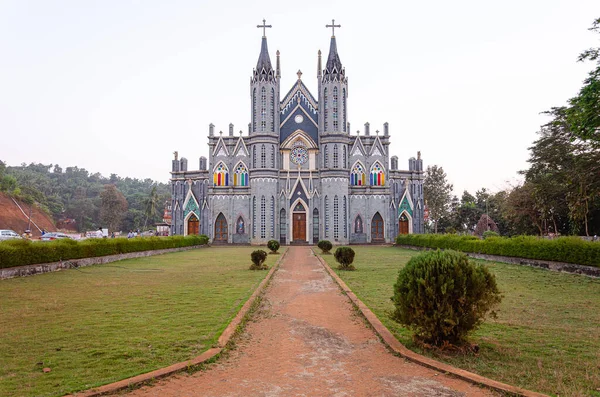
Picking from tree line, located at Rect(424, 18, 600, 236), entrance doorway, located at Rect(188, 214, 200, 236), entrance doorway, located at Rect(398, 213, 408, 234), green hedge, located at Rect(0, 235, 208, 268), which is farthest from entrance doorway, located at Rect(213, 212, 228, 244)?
tree line, located at Rect(424, 18, 600, 236)

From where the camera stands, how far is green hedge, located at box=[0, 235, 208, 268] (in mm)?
15734

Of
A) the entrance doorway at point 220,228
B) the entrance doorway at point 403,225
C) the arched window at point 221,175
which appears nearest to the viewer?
the entrance doorway at point 220,228

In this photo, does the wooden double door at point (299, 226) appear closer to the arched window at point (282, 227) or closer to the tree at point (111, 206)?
the arched window at point (282, 227)

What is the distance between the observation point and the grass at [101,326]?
18.1 ft

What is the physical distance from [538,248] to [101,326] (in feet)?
58.9

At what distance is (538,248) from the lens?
19.3m

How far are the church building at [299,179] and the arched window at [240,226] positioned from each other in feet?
0.35

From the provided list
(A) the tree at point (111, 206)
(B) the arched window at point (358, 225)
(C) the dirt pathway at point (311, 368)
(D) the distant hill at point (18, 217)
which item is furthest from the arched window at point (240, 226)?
(A) the tree at point (111, 206)

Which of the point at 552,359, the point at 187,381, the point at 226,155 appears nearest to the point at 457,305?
the point at 552,359

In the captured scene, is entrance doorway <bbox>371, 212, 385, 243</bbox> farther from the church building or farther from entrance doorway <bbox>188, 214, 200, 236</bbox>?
entrance doorway <bbox>188, 214, 200, 236</bbox>

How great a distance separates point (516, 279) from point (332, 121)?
3297 centimetres

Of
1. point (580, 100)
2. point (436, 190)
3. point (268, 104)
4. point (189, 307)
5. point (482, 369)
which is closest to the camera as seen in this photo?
point (482, 369)

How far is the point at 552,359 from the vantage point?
241 inches

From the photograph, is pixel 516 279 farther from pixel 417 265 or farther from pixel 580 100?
pixel 417 265
